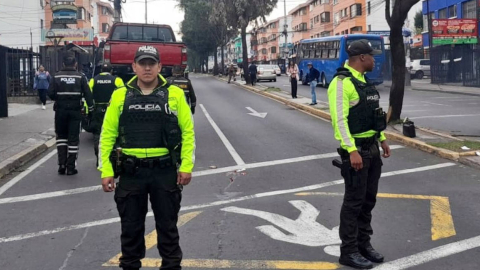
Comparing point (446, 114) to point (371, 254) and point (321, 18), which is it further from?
point (321, 18)

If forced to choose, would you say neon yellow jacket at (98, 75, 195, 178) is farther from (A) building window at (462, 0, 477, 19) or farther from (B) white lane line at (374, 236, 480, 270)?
(A) building window at (462, 0, 477, 19)

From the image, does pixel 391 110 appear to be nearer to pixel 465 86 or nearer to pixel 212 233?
pixel 212 233

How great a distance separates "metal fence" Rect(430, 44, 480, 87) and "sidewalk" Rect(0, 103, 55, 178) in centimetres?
2512

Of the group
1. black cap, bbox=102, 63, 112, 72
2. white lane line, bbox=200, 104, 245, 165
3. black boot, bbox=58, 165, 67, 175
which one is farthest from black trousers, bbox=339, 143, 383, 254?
black cap, bbox=102, 63, 112, 72

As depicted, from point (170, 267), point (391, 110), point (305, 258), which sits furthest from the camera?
point (391, 110)

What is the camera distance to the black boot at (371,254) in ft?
17.1

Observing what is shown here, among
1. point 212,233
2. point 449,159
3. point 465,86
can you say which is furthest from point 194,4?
point 212,233

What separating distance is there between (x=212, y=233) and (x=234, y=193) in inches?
79.7

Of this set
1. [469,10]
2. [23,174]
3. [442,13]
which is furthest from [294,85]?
[442,13]

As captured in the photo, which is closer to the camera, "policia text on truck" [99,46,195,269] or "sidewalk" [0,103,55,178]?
"policia text on truck" [99,46,195,269]

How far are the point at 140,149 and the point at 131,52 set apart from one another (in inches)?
404

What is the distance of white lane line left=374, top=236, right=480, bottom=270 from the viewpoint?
5111 millimetres

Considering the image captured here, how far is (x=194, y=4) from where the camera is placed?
63156 millimetres

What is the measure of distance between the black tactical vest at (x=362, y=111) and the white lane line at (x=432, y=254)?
4.01ft
